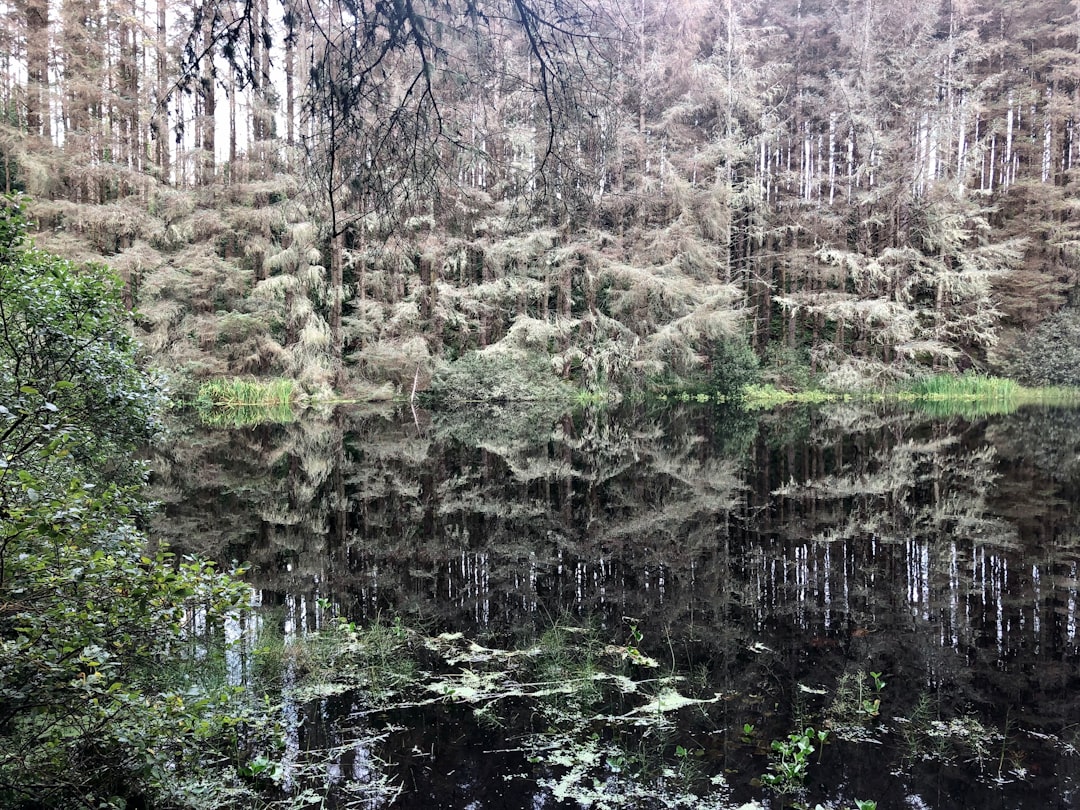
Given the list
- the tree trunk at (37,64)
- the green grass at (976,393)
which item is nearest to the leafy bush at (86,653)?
the tree trunk at (37,64)

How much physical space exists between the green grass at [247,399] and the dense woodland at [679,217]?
0.63 m

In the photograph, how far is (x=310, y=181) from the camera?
3.23 metres

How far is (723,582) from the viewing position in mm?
5699

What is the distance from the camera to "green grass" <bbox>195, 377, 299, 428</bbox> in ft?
60.8

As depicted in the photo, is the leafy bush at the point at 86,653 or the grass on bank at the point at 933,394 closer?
the leafy bush at the point at 86,653

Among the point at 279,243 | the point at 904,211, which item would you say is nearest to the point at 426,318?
the point at 279,243

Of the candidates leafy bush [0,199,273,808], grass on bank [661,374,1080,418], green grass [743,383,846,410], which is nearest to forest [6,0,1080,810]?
leafy bush [0,199,273,808]

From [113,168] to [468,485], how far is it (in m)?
16.6

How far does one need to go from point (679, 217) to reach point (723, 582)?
834 inches

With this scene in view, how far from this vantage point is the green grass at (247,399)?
18.5m

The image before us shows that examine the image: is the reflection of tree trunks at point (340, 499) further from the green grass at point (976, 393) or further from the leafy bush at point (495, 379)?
the green grass at point (976, 393)

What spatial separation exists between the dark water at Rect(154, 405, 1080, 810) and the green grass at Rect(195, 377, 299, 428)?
5.84 metres

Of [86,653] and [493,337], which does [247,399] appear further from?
[86,653]

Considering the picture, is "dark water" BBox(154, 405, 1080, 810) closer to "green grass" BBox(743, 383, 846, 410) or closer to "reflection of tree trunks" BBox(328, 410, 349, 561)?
"reflection of tree trunks" BBox(328, 410, 349, 561)
